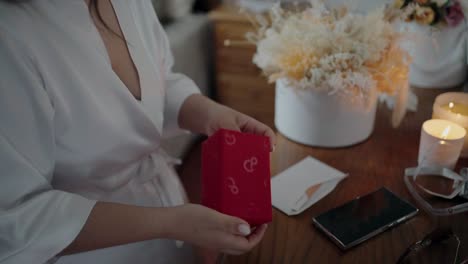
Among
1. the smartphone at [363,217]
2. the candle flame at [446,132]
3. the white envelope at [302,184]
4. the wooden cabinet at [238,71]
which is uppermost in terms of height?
the candle flame at [446,132]

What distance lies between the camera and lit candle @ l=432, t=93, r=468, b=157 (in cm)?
85

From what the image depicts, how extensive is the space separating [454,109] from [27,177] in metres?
0.84

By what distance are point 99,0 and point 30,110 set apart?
29cm

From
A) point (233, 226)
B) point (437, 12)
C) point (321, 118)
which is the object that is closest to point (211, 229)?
point (233, 226)

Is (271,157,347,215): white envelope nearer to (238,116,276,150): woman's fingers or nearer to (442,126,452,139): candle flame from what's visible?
(238,116,276,150): woman's fingers

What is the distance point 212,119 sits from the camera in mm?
851

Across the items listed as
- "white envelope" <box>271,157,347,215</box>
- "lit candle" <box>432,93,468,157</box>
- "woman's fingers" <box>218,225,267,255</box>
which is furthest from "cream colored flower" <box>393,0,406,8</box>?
"woman's fingers" <box>218,225,267,255</box>

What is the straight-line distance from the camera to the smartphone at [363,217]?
0.66 metres

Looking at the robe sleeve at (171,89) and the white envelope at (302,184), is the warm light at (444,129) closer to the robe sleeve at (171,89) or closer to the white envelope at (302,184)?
the white envelope at (302,184)

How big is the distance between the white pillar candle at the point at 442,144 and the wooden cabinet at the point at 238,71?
1.20 metres

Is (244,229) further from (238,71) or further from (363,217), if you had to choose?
(238,71)

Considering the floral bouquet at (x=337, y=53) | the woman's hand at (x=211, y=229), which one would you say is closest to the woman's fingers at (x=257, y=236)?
the woman's hand at (x=211, y=229)

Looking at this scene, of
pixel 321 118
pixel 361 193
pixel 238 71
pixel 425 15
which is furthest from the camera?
pixel 238 71

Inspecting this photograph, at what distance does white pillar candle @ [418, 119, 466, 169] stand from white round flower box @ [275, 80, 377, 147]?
131 mm
